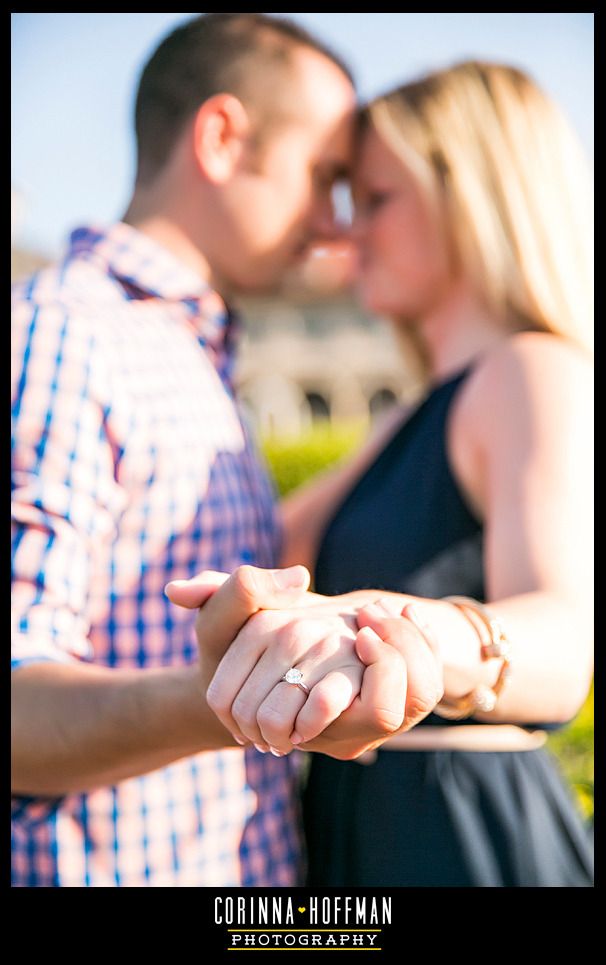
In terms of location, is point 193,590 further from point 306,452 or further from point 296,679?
point 306,452

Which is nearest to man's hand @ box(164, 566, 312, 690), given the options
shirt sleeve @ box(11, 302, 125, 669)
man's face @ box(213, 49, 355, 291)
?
shirt sleeve @ box(11, 302, 125, 669)

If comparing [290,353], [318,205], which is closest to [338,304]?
[290,353]

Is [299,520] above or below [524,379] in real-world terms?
below

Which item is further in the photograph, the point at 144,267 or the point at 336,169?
the point at 336,169

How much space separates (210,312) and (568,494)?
0.98 meters

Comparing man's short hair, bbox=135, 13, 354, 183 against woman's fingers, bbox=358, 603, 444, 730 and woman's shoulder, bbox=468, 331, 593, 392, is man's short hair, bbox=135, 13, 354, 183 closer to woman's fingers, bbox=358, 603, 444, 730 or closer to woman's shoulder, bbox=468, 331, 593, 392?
woman's shoulder, bbox=468, 331, 593, 392

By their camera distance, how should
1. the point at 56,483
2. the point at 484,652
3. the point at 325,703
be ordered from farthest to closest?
the point at 56,483, the point at 484,652, the point at 325,703

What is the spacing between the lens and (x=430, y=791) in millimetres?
1874

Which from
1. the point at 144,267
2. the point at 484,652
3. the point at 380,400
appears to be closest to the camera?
the point at 484,652

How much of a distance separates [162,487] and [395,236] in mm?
1027

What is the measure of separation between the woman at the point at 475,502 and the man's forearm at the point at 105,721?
319mm

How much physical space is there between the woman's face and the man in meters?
0.10

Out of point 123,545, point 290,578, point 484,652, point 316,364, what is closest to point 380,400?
point 316,364
